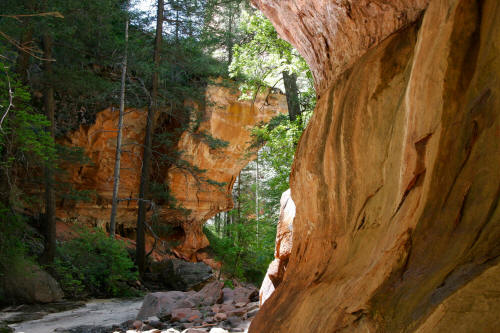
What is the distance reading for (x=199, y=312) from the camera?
23.5 ft

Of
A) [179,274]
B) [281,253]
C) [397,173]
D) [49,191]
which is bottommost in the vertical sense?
[179,274]

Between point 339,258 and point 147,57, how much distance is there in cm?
1424

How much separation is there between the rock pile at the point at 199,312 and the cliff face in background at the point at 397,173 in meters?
2.19

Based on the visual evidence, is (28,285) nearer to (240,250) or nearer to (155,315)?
(155,315)

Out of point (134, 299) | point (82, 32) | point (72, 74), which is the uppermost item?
point (82, 32)

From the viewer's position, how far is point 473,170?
2328 mm

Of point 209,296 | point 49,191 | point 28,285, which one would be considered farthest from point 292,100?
point 28,285

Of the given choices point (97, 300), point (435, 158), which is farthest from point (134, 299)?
point (435, 158)

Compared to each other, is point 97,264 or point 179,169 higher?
point 179,169

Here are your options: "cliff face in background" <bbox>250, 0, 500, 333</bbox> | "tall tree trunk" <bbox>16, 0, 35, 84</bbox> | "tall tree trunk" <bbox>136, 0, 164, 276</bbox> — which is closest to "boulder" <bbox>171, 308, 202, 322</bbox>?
"cliff face in background" <bbox>250, 0, 500, 333</bbox>

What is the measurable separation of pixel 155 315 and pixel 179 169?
39.1 ft

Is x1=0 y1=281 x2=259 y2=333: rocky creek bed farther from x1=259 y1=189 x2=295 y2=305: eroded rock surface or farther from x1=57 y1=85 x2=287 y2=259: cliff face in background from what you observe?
x1=57 y1=85 x2=287 y2=259: cliff face in background

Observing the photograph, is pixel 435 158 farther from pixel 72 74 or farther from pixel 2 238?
pixel 72 74

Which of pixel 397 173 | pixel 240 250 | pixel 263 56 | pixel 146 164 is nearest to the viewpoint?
pixel 397 173
